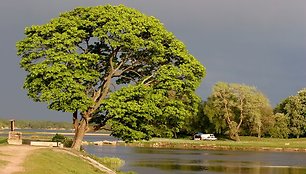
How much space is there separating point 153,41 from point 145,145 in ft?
216

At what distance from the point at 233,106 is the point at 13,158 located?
9079cm

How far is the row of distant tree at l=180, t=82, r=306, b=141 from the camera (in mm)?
117375

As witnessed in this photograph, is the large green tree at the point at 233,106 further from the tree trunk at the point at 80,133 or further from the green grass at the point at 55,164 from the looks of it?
the green grass at the point at 55,164

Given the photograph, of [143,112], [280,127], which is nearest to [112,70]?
[143,112]

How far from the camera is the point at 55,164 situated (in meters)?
30.8

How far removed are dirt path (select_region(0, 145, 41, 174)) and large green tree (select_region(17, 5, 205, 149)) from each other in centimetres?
733

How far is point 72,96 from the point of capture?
41.5 meters

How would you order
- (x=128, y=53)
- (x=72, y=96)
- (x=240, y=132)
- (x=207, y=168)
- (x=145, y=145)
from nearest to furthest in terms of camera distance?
(x=72, y=96) < (x=128, y=53) < (x=207, y=168) < (x=145, y=145) < (x=240, y=132)

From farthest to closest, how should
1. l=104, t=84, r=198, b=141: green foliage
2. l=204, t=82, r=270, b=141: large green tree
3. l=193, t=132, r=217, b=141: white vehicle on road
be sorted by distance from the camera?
l=193, t=132, r=217, b=141: white vehicle on road < l=204, t=82, r=270, b=141: large green tree < l=104, t=84, r=198, b=141: green foliage

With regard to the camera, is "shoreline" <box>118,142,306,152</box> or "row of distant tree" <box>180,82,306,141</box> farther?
"row of distant tree" <box>180,82,306,141</box>

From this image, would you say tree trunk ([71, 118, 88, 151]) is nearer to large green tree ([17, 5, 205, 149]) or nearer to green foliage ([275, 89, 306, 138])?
large green tree ([17, 5, 205, 149])

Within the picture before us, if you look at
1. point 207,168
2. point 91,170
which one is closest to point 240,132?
point 207,168

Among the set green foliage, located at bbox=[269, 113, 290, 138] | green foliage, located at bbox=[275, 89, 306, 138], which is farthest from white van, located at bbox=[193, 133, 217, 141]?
green foliage, located at bbox=[275, 89, 306, 138]

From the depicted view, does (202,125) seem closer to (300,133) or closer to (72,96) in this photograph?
(300,133)
